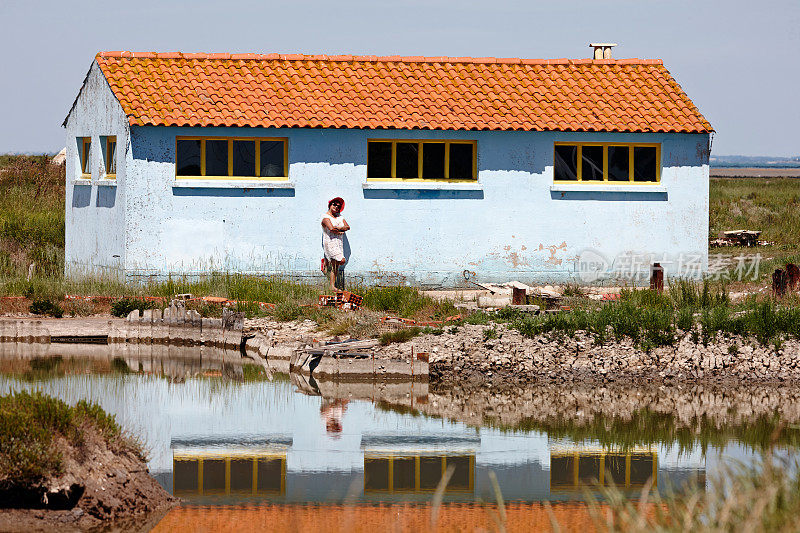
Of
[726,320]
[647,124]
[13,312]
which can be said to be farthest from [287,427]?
[647,124]

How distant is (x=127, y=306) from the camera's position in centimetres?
2075

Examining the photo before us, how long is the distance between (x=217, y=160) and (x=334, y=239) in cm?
273

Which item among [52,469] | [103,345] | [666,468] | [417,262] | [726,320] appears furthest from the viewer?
[417,262]

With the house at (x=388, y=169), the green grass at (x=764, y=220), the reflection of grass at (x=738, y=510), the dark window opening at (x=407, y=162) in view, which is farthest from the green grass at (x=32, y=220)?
the reflection of grass at (x=738, y=510)

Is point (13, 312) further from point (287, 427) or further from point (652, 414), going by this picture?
point (652, 414)

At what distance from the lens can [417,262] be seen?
23.7 metres

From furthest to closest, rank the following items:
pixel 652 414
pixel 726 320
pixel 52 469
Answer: pixel 726 320 < pixel 652 414 < pixel 52 469

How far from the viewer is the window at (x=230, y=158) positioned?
2305 centimetres

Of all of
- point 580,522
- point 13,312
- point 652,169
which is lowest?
point 580,522

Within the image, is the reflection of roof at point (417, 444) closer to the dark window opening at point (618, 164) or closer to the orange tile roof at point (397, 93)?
the orange tile roof at point (397, 93)

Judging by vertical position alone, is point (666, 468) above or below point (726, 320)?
below

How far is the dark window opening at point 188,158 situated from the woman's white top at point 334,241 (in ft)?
8.61

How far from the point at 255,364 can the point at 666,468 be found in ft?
25.0

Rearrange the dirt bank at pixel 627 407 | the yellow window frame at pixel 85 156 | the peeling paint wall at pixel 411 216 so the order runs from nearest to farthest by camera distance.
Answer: the dirt bank at pixel 627 407, the peeling paint wall at pixel 411 216, the yellow window frame at pixel 85 156
